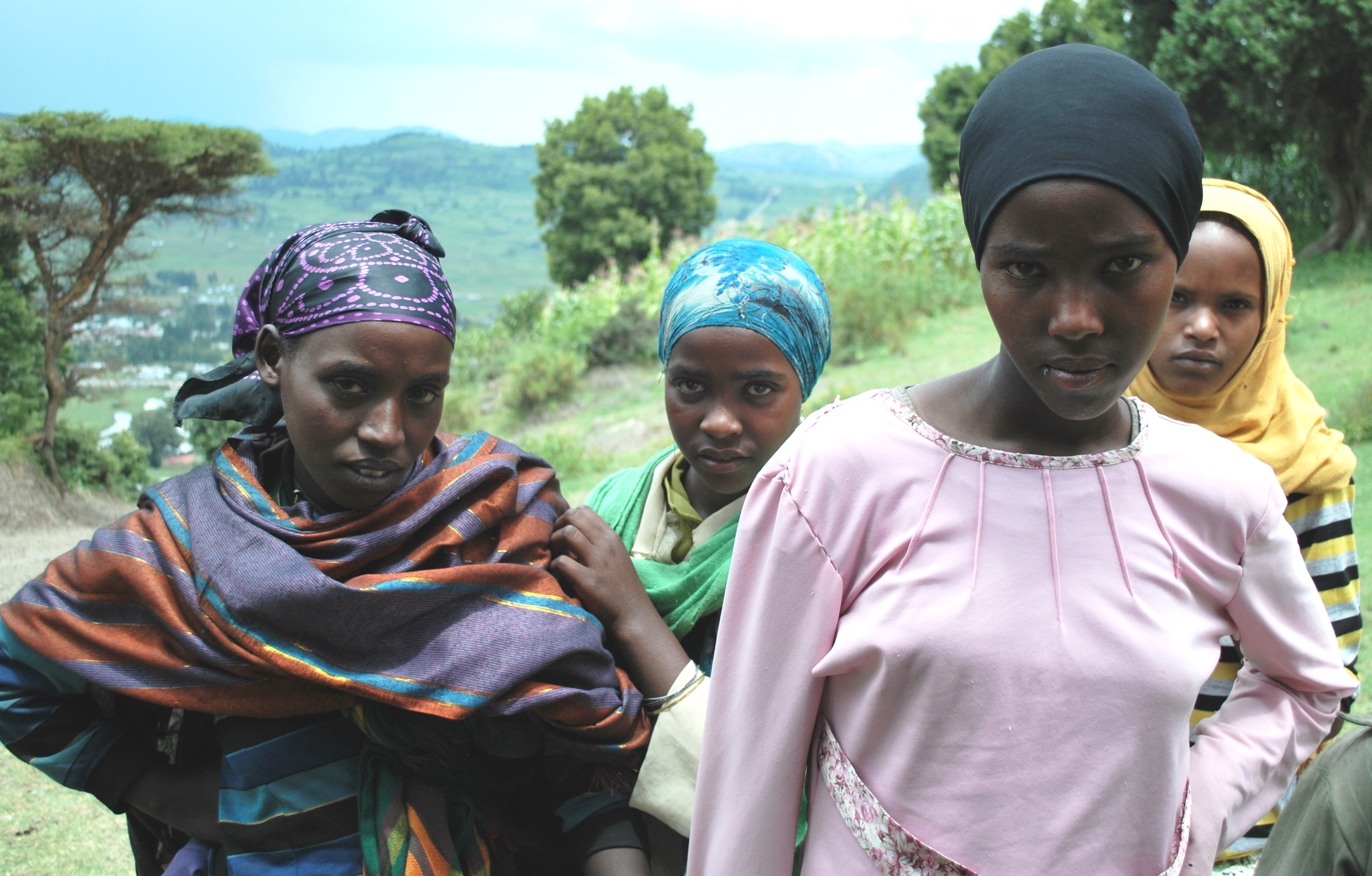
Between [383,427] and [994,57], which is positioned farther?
[994,57]

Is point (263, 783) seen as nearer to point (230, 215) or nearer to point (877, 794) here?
point (877, 794)

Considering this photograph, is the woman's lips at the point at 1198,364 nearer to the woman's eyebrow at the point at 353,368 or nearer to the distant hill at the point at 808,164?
the woman's eyebrow at the point at 353,368

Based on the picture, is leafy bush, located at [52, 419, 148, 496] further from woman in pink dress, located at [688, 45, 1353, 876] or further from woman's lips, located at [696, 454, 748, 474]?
woman in pink dress, located at [688, 45, 1353, 876]

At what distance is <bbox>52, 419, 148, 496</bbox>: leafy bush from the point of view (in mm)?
9359

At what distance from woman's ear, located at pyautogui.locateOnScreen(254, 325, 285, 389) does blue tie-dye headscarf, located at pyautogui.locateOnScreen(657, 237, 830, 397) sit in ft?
2.37

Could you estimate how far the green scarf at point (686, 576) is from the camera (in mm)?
1768

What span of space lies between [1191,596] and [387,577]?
1.13 m

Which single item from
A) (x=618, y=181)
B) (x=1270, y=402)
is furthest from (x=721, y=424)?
(x=618, y=181)

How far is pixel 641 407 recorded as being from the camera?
10.6m

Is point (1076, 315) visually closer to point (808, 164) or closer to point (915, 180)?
point (915, 180)

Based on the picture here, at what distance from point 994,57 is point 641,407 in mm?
20501

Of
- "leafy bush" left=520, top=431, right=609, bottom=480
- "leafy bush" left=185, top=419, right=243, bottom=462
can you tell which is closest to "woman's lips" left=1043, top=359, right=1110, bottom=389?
"leafy bush" left=520, top=431, right=609, bottom=480

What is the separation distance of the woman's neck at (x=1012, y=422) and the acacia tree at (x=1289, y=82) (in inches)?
529

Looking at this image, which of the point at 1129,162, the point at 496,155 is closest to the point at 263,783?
the point at 1129,162
